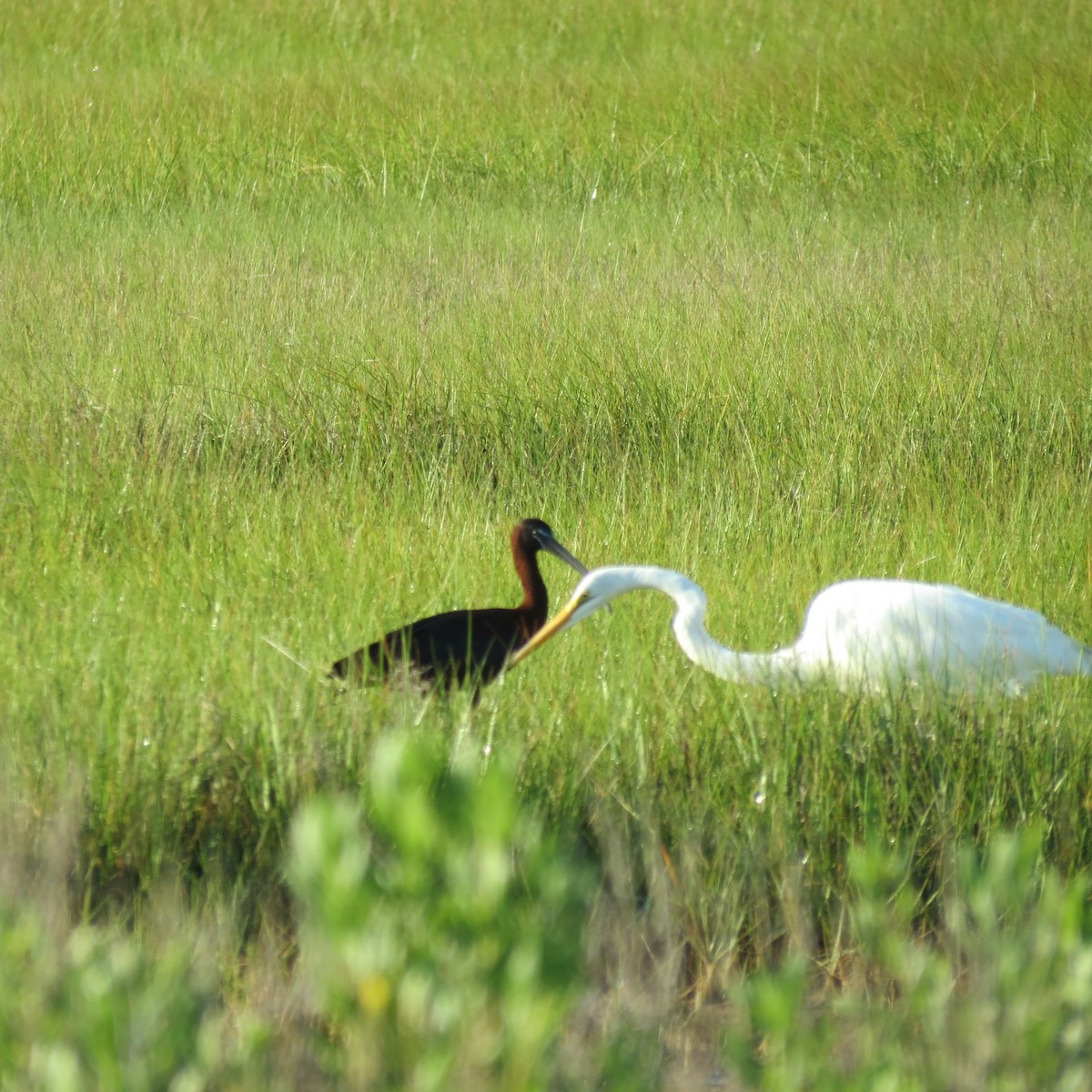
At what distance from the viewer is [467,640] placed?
322 cm

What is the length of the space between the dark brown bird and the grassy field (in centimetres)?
11

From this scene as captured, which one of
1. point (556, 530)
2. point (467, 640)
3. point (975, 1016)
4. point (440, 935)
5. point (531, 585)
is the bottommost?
point (975, 1016)

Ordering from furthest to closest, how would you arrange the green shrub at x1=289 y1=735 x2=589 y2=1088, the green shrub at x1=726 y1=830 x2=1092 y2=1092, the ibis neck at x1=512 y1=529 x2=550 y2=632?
the ibis neck at x1=512 y1=529 x2=550 y2=632
the green shrub at x1=726 y1=830 x2=1092 y2=1092
the green shrub at x1=289 y1=735 x2=589 y2=1088

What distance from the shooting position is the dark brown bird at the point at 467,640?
3.03m

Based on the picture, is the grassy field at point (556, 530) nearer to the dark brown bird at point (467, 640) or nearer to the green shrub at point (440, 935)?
the green shrub at point (440, 935)

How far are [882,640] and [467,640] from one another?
898mm

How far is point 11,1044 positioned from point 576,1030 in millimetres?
792

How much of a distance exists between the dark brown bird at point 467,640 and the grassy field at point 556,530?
0.11 m

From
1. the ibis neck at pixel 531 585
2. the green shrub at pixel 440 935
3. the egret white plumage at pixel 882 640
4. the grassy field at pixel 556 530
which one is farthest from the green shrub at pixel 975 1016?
the ibis neck at pixel 531 585

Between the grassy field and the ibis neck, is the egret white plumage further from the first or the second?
the ibis neck

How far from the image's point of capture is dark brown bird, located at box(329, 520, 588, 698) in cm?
303

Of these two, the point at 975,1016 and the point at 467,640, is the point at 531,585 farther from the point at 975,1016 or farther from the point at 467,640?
the point at 975,1016

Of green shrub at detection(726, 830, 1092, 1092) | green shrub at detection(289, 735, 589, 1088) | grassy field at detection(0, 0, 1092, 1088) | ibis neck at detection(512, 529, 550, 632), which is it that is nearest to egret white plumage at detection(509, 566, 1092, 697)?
grassy field at detection(0, 0, 1092, 1088)

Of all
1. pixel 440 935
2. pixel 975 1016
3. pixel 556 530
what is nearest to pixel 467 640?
pixel 556 530
